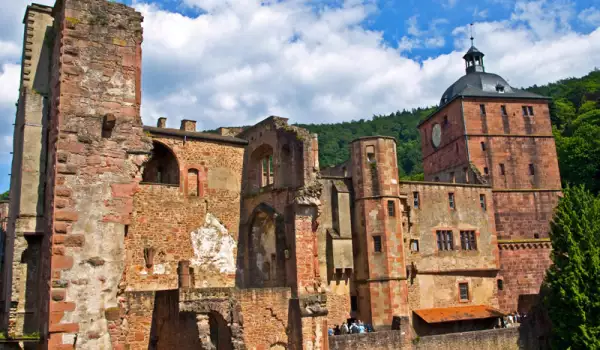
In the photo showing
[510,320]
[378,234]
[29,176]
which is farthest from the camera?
[510,320]

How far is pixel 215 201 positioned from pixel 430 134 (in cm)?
1990

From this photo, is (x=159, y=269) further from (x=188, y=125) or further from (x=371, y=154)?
(x=371, y=154)

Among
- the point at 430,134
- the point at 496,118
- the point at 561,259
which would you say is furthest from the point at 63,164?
the point at 430,134

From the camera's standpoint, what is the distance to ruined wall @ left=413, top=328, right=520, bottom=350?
23.3 metres

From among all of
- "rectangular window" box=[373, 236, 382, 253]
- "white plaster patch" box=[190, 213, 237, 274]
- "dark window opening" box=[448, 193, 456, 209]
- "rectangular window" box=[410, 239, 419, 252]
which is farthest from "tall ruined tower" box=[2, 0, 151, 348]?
"dark window opening" box=[448, 193, 456, 209]

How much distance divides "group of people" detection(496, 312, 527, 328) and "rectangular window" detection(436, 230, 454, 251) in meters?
4.33

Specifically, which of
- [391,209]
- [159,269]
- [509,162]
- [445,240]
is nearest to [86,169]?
[159,269]

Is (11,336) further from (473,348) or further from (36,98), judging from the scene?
(473,348)

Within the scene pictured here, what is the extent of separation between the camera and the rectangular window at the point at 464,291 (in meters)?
29.2

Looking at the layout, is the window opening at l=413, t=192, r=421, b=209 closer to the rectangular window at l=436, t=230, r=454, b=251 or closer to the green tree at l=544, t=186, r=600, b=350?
the rectangular window at l=436, t=230, r=454, b=251

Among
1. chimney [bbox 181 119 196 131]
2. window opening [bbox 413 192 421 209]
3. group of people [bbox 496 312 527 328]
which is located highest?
chimney [bbox 181 119 196 131]

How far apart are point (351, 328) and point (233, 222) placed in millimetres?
6876

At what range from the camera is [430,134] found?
129 feet

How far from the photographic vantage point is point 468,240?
98.5 ft
